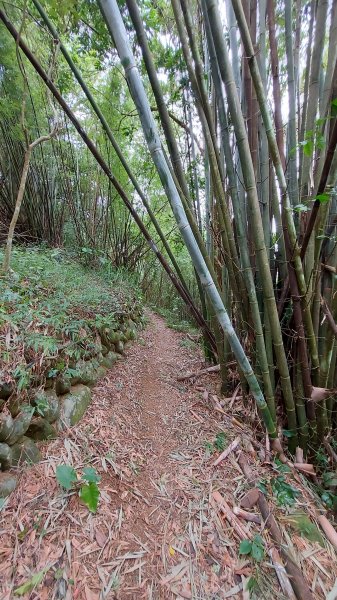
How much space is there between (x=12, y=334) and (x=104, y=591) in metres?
1.05

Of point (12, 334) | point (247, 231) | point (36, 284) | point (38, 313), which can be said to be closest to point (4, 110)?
point (36, 284)

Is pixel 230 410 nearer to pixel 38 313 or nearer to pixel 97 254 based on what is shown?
pixel 38 313

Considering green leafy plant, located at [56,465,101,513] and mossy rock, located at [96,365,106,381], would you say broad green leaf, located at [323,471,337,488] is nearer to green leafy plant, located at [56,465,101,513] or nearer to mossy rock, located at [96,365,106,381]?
green leafy plant, located at [56,465,101,513]

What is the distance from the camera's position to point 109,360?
2.03 meters

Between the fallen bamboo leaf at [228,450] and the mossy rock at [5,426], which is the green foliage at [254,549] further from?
the mossy rock at [5,426]

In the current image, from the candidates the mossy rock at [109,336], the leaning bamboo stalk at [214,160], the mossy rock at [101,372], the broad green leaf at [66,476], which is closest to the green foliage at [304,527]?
the broad green leaf at [66,476]

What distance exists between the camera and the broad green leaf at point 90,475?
1059 millimetres

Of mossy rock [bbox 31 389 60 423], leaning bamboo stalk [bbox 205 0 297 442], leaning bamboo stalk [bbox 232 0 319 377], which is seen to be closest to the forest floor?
mossy rock [bbox 31 389 60 423]

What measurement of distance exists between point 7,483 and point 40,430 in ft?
0.74

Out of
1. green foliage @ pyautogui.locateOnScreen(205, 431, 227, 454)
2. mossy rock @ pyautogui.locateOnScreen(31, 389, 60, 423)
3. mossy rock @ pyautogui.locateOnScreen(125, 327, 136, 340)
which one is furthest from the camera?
mossy rock @ pyautogui.locateOnScreen(125, 327, 136, 340)

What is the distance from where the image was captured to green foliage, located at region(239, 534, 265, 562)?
984 millimetres

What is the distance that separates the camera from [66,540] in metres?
0.93

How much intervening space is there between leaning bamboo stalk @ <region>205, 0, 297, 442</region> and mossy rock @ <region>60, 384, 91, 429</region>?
1.15m

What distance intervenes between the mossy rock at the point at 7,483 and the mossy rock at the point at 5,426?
0.46ft
